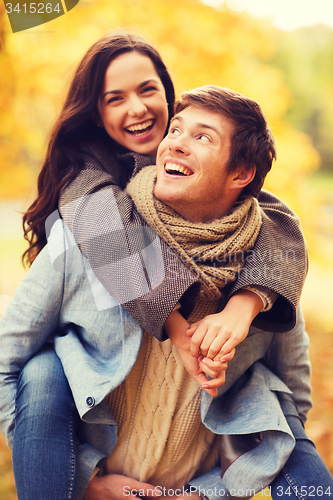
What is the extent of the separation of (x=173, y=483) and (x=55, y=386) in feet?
1.85

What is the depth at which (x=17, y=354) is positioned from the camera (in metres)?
1.41

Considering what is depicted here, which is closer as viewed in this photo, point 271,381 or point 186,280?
point 186,280

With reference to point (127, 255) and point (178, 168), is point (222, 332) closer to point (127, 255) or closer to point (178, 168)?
point (127, 255)

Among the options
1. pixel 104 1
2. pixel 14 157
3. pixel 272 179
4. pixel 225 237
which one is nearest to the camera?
pixel 225 237

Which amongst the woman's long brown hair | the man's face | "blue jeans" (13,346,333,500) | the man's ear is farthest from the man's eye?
"blue jeans" (13,346,333,500)

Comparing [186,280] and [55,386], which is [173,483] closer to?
[55,386]

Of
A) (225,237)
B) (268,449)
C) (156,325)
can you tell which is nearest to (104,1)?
(225,237)

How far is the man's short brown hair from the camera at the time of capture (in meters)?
1.35

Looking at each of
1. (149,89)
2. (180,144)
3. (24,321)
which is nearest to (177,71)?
(149,89)

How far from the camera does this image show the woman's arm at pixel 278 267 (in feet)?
4.18

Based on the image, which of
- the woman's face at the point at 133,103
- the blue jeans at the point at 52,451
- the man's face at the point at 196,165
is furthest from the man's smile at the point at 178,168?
the blue jeans at the point at 52,451

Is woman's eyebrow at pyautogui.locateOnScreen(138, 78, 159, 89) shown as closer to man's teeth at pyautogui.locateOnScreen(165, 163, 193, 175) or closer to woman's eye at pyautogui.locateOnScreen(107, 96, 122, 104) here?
woman's eye at pyautogui.locateOnScreen(107, 96, 122, 104)

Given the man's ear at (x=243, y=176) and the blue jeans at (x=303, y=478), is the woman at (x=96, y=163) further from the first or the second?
the blue jeans at (x=303, y=478)

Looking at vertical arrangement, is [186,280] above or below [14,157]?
above
